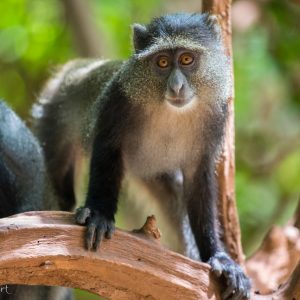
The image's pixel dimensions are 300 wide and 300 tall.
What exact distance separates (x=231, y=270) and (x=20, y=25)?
4.51m

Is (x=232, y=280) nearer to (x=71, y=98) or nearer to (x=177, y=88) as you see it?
(x=177, y=88)

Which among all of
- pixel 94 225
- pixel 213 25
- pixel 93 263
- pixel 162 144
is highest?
pixel 213 25

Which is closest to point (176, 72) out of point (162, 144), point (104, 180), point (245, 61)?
point (162, 144)

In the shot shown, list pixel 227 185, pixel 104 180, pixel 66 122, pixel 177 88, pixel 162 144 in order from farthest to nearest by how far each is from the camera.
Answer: pixel 66 122 < pixel 227 185 < pixel 162 144 < pixel 104 180 < pixel 177 88

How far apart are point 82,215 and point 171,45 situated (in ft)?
3.15

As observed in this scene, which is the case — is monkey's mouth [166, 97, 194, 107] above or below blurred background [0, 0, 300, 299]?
above

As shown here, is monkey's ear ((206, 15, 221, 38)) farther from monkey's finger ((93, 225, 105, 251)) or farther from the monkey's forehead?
monkey's finger ((93, 225, 105, 251))

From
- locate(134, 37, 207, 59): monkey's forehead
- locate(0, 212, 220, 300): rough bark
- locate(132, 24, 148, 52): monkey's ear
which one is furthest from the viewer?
locate(132, 24, 148, 52): monkey's ear

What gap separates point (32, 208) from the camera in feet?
14.0

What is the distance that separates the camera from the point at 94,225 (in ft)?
10.8

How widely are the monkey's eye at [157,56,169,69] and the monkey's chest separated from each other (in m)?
0.28

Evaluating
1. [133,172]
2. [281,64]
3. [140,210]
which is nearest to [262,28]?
[281,64]

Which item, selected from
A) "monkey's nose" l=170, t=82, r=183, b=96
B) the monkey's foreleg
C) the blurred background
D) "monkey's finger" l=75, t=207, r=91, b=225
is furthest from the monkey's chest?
the blurred background

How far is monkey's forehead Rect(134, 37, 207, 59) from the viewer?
366 centimetres
